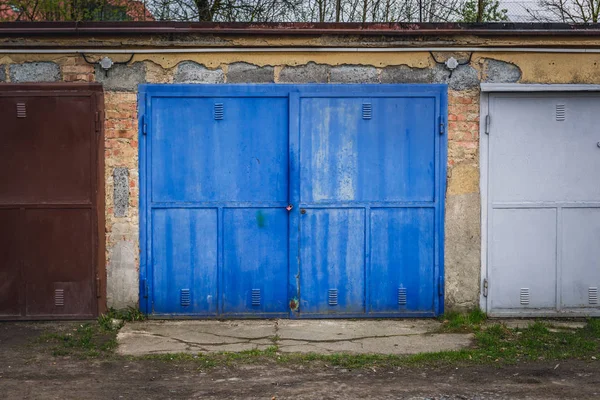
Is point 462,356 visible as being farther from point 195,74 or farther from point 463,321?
point 195,74

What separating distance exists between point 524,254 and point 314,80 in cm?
266

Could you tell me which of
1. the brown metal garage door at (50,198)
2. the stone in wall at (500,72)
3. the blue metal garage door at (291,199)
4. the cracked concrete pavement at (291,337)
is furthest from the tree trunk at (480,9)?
the brown metal garage door at (50,198)

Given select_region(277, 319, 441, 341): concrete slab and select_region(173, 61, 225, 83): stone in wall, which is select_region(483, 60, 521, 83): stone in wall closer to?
select_region(277, 319, 441, 341): concrete slab

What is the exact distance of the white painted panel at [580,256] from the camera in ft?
24.2

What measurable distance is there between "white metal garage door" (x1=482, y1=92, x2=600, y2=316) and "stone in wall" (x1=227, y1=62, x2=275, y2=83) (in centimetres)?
217

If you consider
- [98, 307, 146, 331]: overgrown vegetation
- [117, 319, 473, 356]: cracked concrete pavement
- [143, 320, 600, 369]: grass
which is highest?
[98, 307, 146, 331]: overgrown vegetation

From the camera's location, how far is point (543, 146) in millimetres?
7332

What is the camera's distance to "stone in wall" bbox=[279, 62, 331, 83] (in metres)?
7.23

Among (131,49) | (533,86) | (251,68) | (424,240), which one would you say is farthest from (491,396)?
(131,49)

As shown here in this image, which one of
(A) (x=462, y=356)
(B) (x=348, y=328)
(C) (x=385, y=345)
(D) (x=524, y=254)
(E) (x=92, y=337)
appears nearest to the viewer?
(A) (x=462, y=356)

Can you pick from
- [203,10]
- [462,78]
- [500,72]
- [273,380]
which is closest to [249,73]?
[462,78]

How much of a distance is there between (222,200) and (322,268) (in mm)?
1174

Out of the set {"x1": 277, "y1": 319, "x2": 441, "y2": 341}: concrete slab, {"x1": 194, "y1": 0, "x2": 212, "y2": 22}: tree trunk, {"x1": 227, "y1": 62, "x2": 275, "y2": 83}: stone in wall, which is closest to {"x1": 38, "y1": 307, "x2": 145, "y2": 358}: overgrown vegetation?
{"x1": 277, "y1": 319, "x2": 441, "y2": 341}: concrete slab

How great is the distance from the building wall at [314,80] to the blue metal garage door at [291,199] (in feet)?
0.38
